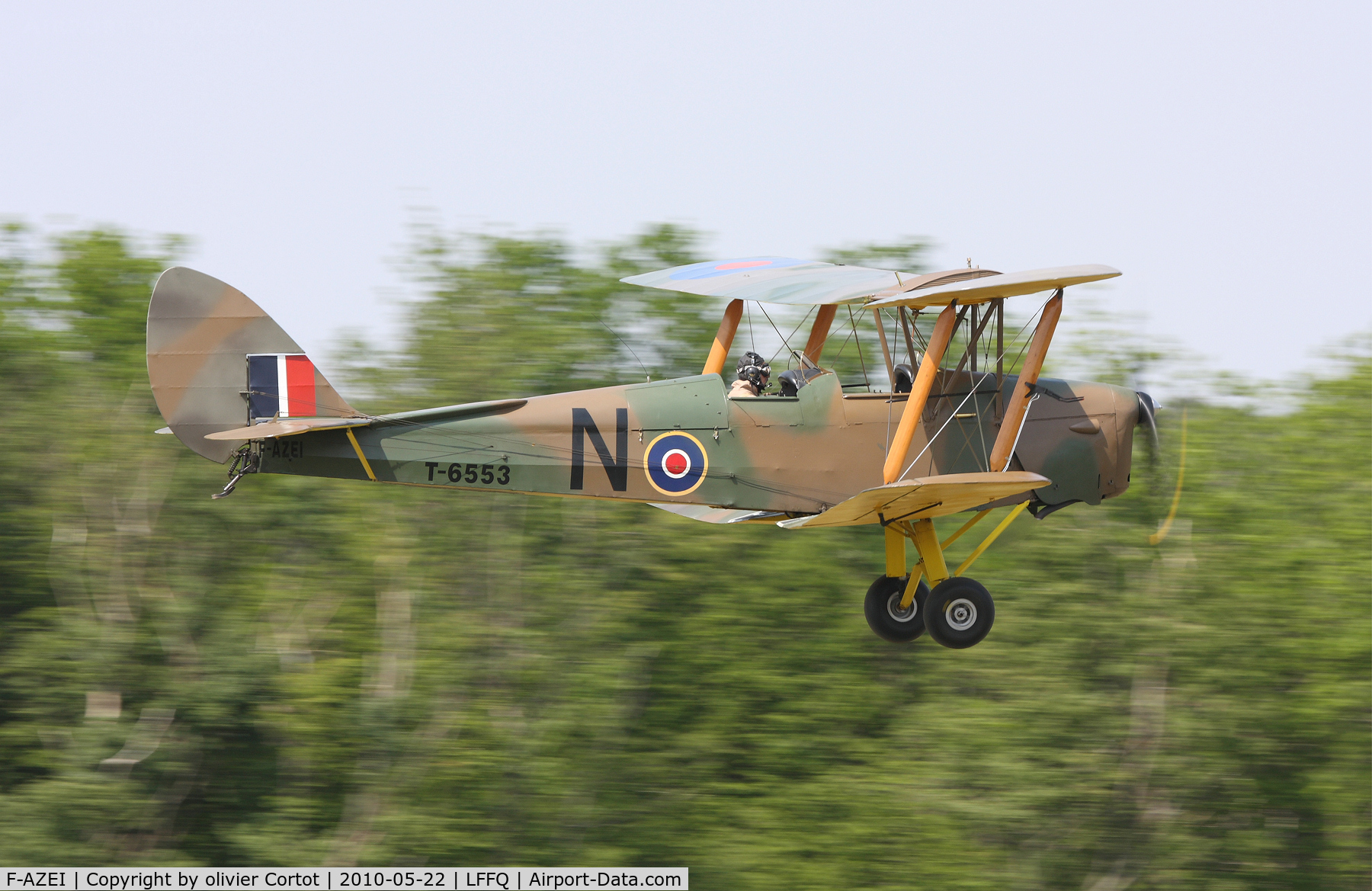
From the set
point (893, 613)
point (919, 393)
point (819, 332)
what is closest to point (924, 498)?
point (919, 393)

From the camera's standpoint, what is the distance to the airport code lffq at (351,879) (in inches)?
802

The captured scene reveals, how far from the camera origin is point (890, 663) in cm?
2448

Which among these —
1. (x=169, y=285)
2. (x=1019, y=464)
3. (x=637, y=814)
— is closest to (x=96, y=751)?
(x=637, y=814)

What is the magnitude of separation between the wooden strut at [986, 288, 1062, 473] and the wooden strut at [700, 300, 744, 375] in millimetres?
2075

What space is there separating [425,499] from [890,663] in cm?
868

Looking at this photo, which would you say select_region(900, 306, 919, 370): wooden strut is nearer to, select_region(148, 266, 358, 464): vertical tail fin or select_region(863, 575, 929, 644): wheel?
select_region(863, 575, 929, 644): wheel

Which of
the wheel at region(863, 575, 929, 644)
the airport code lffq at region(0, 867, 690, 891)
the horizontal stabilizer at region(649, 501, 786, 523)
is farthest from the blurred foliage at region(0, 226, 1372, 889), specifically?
the horizontal stabilizer at region(649, 501, 786, 523)

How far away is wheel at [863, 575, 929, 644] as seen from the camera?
1045 cm

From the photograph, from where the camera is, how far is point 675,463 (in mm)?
9508

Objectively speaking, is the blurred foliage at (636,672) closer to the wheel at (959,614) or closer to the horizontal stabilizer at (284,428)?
the wheel at (959,614)

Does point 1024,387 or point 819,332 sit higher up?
point 819,332

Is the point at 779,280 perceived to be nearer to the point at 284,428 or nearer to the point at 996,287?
the point at 996,287

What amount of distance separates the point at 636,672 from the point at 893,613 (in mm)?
13504

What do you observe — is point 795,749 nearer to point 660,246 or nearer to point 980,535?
point 980,535
